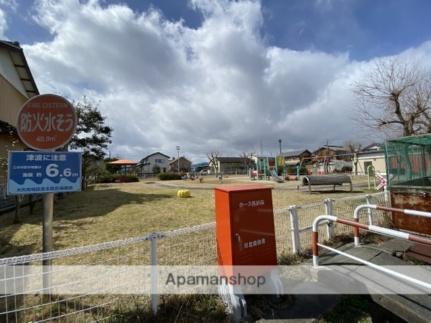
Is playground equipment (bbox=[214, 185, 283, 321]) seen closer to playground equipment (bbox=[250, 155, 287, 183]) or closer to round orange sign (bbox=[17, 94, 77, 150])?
round orange sign (bbox=[17, 94, 77, 150])

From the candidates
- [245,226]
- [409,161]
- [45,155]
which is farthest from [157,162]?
[245,226]

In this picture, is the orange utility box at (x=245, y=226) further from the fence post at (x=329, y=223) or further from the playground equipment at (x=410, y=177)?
the playground equipment at (x=410, y=177)

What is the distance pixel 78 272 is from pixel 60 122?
87.2 inches

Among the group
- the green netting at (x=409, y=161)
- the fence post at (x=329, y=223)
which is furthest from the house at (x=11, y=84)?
the green netting at (x=409, y=161)

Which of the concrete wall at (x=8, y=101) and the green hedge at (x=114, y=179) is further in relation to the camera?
the green hedge at (x=114, y=179)

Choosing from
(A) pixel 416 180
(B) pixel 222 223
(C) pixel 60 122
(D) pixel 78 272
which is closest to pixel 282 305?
(B) pixel 222 223

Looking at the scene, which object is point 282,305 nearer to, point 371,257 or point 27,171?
point 371,257

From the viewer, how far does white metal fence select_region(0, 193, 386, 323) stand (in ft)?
8.54

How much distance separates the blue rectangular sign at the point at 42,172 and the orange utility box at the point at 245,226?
1.70 meters

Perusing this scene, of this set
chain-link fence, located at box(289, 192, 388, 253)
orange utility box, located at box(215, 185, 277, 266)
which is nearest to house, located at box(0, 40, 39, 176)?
orange utility box, located at box(215, 185, 277, 266)

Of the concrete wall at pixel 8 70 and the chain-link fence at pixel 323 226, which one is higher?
the concrete wall at pixel 8 70

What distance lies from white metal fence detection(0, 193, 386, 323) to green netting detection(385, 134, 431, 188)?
91 centimetres

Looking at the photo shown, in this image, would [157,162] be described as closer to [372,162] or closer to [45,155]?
[372,162]

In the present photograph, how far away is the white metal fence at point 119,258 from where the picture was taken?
2602 millimetres
